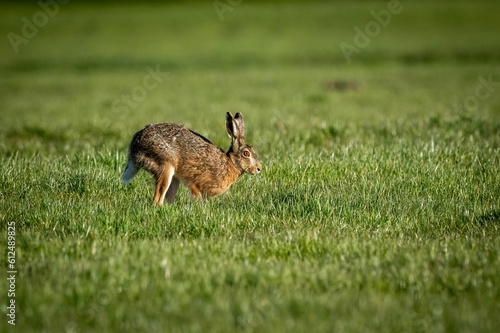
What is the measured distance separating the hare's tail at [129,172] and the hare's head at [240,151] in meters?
1.26

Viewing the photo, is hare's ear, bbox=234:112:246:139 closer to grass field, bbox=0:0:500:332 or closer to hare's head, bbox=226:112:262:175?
hare's head, bbox=226:112:262:175

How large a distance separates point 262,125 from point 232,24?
146ft

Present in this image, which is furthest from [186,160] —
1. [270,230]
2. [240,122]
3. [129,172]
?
[270,230]

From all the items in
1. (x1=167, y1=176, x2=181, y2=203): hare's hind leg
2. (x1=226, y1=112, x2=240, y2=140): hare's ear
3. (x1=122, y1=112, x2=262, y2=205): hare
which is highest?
(x1=226, y1=112, x2=240, y2=140): hare's ear

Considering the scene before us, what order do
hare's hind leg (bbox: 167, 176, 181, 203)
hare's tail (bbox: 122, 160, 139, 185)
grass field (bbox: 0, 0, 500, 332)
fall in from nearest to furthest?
1. grass field (bbox: 0, 0, 500, 332)
2. hare's tail (bbox: 122, 160, 139, 185)
3. hare's hind leg (bbox: 167, 176, 181, 203)

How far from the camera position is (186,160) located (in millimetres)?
8773

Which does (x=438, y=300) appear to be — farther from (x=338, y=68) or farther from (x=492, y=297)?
(x=338, y=68)

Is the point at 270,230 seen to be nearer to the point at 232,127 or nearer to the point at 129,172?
the point at 232,127

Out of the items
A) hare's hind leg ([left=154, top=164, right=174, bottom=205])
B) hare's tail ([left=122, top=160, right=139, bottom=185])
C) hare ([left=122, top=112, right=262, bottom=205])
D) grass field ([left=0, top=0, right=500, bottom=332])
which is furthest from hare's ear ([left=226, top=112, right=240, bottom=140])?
hare's tail ([left=122, top=160, right=139, bottom=185])

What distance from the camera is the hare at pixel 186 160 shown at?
847cm

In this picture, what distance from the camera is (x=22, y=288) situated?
540 centimetres

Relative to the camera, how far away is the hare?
8.47 meters

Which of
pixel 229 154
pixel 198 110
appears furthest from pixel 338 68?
pixel 229 154

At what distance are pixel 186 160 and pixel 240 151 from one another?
2.45 ft
